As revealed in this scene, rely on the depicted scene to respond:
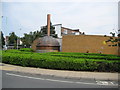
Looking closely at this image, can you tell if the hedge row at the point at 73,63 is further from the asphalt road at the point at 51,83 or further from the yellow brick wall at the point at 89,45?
the yellow brick wall at the point at 89,45

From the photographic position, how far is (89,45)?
29.1 metres

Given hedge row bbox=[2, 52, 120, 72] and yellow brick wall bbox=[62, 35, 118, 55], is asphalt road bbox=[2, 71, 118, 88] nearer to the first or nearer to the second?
hedge row bbox=[2, 52, 120, 72]

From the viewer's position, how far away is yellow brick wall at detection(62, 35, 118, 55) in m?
28.5

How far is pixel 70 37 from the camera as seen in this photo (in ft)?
102

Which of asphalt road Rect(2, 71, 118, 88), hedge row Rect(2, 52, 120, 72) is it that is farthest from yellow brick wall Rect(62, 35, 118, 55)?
asphalt road Rect(2, 71, 118, 88)

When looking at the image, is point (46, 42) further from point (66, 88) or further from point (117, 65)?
point (66, 88)

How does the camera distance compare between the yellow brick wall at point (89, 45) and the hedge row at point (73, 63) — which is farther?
the yellow brick wall at point (89, 45)

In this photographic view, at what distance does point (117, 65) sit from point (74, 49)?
2013 centimetres

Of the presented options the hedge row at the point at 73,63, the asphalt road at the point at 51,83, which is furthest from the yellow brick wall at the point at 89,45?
the asphalt road at the point at 51,83

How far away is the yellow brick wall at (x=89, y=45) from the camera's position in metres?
28.5

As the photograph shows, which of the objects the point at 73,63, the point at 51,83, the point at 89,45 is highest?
the point at 89,45

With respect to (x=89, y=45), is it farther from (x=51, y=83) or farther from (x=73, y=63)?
(x=51, y=83)

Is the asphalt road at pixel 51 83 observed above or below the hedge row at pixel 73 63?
below

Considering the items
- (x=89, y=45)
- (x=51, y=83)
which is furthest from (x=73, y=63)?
(x=89, y=45)
